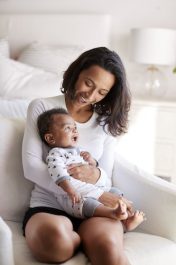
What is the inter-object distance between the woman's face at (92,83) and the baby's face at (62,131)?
0.31 ft

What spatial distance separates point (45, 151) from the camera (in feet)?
4.97

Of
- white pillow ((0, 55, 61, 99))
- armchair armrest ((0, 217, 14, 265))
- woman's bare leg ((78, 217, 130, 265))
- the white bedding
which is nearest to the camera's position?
armchair armrest ((0, 217, 14, 265))

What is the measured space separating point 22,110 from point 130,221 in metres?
1.17

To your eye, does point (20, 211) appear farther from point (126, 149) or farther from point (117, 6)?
point (117, 6)

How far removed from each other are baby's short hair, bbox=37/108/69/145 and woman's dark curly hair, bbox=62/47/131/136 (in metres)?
0.10

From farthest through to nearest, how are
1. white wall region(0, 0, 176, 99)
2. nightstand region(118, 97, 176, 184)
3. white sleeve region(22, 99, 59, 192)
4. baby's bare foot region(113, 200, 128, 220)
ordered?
white wall region(0, 0, 176, 99) → nightstand region(118, 97, 176, 184) → white sleeve region(22, 99, 59, 192) → baby's bare foot region(113, 200, 128, 220)

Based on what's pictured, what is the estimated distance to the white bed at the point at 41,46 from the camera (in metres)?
2.89

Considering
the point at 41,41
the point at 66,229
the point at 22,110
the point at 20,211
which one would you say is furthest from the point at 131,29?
the point at 66,229

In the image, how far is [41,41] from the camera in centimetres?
351

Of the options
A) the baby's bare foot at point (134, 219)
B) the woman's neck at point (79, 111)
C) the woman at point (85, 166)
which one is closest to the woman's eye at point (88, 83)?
the woman at point (85, 166)

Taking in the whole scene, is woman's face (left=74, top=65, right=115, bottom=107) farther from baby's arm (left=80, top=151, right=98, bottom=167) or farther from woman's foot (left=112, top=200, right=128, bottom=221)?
woman's foot (left=112, top=200, right=128, bottom=221)

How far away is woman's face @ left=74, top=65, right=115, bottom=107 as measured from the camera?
150 centimetres

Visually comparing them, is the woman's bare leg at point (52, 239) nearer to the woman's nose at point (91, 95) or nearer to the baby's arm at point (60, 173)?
the baby's arm at point (60, 173)

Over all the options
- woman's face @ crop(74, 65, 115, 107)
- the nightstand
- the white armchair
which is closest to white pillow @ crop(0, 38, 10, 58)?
the nightstand
